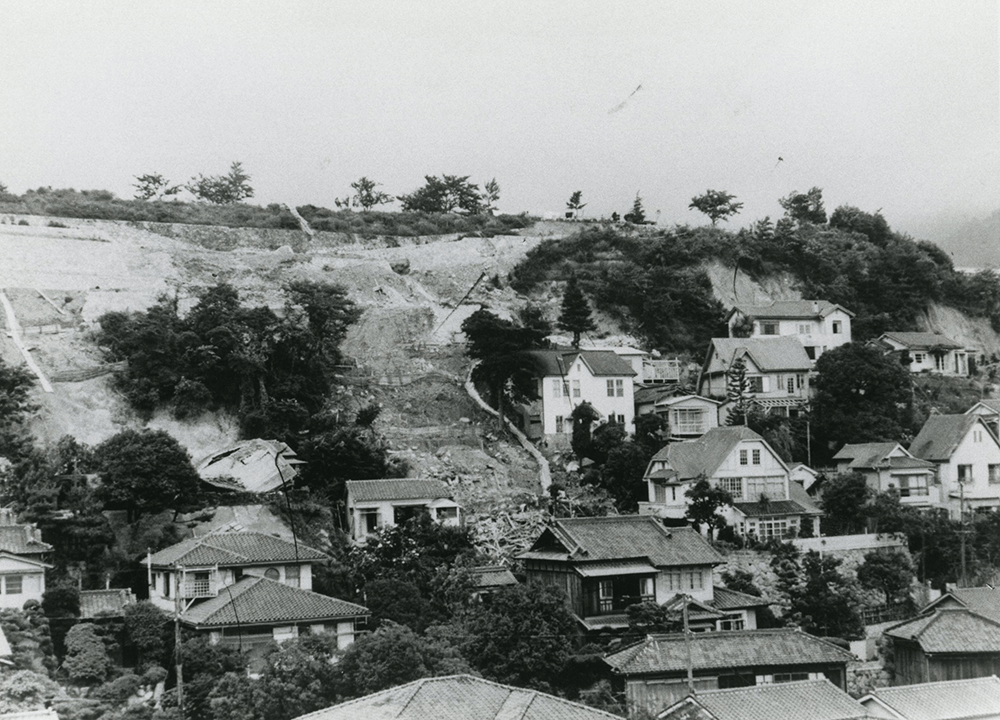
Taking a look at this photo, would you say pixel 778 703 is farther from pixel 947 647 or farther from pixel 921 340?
pixel 921 340

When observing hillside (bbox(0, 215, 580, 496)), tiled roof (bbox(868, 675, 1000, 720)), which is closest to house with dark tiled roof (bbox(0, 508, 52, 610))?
hillside (bbox(0, 215, 580, 496))

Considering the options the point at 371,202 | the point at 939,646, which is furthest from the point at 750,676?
the point at 371,202

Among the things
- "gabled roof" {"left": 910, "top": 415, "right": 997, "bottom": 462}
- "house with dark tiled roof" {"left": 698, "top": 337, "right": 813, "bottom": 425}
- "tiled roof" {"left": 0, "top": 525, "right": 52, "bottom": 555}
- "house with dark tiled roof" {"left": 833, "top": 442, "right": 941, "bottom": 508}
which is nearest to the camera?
"tiled roof" {"left": 0, "top": 525, "right": 52, "bottom": 555}

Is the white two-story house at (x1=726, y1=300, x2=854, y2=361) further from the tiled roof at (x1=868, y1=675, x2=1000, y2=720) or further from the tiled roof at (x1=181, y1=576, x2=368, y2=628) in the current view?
the tiled roof at (x1=181, y1=576, x2=368, y2=628)

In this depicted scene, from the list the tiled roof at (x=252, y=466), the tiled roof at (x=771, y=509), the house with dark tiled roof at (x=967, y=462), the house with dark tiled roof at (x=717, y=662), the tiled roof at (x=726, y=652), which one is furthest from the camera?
the house with dark tiled roof at (x=967, y=462)

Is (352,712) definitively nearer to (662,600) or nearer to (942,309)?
(662,600)

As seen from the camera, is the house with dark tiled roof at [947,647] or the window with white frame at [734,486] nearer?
the house with dark tiled roof at [947,647]

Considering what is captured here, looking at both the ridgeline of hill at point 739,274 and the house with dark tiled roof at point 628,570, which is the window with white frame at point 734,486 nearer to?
the house with dark tiled roof at point 628,570

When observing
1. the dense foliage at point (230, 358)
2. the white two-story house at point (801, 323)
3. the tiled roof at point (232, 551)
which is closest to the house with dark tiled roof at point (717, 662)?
the tiled roof at point (232, 551)
